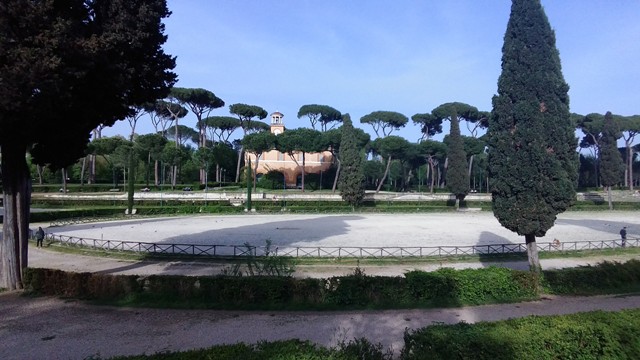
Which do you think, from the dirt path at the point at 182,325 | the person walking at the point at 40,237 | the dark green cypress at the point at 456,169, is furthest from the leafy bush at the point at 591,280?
the dark green cypress at the point at 456,169

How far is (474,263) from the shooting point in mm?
17609

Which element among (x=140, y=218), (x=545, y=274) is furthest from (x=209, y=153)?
(x=545, y=274)

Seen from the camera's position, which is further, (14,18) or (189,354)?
(14,18)

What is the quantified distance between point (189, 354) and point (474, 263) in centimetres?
1463

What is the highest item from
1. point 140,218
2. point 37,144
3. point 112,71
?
point 112,71

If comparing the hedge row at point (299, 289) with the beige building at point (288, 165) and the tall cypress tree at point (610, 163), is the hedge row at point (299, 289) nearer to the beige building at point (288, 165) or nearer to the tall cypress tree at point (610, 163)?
the tall cypress tree at point (610, 163)

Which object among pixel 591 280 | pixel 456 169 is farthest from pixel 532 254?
pixel 456 169

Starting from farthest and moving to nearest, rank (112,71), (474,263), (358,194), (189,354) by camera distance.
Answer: (358,194)
(474,263)
(112,71)
(189,354)

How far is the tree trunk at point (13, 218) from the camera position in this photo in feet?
39.2

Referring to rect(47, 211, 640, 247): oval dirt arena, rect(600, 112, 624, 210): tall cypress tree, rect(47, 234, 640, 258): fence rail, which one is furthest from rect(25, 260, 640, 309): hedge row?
rect(600, 112, 624, 210): tall cypress tree

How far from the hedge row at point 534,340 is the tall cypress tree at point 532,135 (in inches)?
287

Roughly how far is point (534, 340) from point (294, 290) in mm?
6296

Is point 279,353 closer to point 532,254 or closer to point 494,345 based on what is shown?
point 494,345

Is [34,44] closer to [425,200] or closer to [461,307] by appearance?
[461,307]
